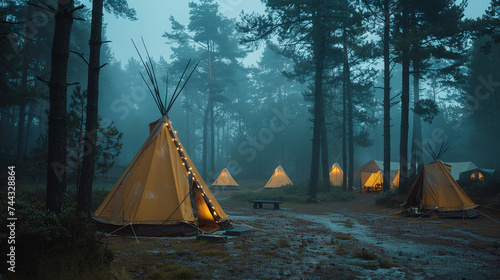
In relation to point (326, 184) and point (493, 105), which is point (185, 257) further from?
point (493, 105)

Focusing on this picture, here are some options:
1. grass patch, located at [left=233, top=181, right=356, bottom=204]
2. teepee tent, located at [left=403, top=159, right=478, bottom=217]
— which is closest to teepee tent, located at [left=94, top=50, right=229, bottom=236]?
teepee tent, located at [left=403, top=159, right=478, bottom=217]

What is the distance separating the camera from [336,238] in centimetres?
788

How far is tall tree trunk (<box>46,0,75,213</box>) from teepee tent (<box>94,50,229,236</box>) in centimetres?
298

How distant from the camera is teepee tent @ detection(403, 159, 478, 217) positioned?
1206cm

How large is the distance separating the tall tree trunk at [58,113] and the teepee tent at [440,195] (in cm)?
1205

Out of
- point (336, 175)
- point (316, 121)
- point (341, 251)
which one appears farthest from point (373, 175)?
point (341, 251)

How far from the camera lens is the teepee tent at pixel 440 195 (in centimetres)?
1206

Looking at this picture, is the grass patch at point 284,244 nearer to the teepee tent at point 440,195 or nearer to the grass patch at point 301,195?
the teepee tent at point 440,195

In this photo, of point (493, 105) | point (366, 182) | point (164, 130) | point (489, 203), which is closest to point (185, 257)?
point (164, 130)

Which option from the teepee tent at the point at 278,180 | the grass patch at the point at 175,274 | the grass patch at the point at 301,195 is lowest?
the grass patch at the point at 301,195

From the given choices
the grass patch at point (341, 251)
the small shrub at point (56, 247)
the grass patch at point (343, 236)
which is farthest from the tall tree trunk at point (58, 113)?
the grass patch at point (343, 236)

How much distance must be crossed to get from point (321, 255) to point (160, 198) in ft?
13.4

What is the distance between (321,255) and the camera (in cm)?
599

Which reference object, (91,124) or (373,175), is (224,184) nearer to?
(373,175)
